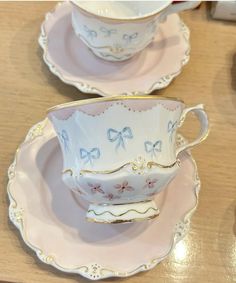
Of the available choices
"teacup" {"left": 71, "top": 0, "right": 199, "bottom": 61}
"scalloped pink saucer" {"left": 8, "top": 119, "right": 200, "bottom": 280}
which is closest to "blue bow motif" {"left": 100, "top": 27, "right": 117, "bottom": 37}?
"teacup" {"left": 71, "top": 0, "right": 199, "bottom": 61}

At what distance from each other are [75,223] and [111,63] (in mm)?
247

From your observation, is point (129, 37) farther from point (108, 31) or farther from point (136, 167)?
point (136, 167)

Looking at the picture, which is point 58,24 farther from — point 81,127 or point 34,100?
point 81,127

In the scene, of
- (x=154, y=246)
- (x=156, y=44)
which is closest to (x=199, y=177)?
A: (x=154, y=246)

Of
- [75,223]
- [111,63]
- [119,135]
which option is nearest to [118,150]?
[119,135]

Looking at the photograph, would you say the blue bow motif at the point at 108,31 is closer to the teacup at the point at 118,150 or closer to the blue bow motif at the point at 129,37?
the blue bow motif at the point at 129,37

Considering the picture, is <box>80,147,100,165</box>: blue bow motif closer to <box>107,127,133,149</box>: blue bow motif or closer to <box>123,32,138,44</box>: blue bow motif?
<box>107,127,133,149</box>: blue bow motif

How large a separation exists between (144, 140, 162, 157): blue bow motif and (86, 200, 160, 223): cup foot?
6 centimetres

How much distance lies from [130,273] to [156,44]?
35 cm

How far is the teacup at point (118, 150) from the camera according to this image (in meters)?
0.51

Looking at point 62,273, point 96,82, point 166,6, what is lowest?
point 62,273

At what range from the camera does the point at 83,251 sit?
0.56 m

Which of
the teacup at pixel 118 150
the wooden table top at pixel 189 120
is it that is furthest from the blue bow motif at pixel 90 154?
the wooden table top at pixel 189 120

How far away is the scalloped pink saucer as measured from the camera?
55 cm
